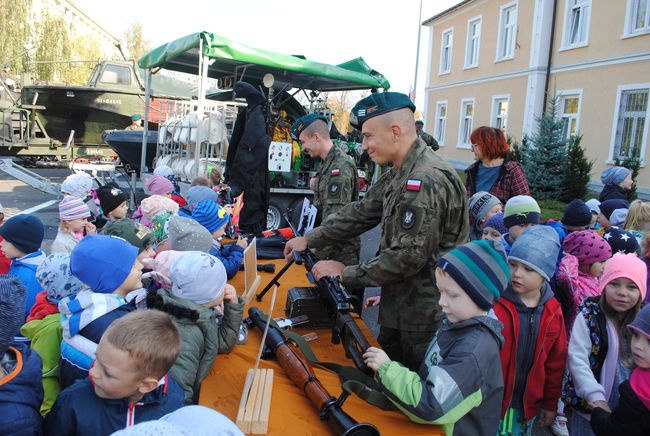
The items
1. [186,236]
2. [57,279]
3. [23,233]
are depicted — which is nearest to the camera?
[57,279]

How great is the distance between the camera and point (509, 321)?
237 centimetres

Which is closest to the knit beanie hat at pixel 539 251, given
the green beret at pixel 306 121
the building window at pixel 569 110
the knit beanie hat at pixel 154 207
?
the green beret at pixel 306 121

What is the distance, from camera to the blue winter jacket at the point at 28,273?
282 cm

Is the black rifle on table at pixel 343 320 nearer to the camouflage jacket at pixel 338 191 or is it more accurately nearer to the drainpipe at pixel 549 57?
the camouflage jacket at pixel 338 191

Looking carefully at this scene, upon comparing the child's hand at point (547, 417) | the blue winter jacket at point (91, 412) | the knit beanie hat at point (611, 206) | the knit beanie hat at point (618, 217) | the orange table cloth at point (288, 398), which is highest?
the knit beanie hat at point (611, 206)

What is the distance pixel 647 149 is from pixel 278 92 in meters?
11.4

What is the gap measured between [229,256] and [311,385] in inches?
70.9

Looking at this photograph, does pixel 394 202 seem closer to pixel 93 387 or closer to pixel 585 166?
pixel 93 387

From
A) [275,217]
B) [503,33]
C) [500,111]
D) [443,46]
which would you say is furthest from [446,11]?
[275,217]

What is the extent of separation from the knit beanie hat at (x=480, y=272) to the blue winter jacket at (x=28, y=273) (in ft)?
7.65

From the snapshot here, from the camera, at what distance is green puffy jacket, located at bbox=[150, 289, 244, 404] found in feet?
6.45

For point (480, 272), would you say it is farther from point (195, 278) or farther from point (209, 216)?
point (209, 216)

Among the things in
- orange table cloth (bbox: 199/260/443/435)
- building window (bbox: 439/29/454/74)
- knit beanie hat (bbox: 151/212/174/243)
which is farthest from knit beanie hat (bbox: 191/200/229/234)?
building window (bbox: 439/29/454/74)

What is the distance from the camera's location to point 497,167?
4621mm
